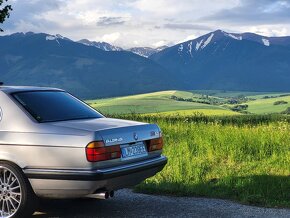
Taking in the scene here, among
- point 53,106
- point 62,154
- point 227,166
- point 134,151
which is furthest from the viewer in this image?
point 227,166

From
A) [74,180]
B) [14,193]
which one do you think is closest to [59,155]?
[74,180]

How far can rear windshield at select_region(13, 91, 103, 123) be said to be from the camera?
6.52 metres

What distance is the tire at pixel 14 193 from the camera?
20.1 ft

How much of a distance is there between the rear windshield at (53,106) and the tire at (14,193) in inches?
27.4

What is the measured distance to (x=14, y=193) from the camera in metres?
6.24

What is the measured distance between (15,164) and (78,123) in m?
0.89

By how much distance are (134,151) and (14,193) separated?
152 cm

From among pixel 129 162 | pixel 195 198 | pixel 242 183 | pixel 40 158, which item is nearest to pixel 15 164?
pixel 40 158

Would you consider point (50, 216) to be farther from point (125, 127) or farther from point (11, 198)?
point (125, 127)

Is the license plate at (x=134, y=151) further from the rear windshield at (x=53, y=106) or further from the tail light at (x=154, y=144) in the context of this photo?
the rear windshield at (x=53, y=106)

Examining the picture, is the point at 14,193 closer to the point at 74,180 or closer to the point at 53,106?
the point at 74,180

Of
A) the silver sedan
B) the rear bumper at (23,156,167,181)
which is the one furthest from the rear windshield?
the rear bumper at (23,156,167,181)

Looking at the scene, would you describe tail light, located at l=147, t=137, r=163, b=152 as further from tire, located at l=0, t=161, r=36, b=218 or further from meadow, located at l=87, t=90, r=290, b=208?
tire, located at l=0, t=161, r=36, b=218

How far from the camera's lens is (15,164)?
618 cm
